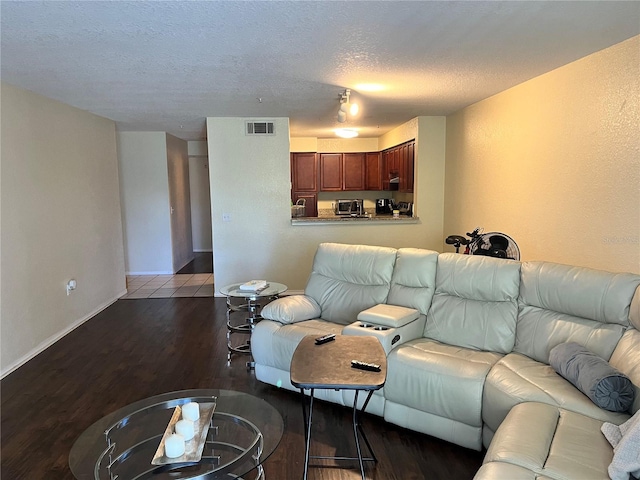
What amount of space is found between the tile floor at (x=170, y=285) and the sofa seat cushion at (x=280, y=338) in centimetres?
291

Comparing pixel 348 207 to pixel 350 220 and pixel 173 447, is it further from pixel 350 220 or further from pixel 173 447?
pixel 173 447

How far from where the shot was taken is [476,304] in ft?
9.27

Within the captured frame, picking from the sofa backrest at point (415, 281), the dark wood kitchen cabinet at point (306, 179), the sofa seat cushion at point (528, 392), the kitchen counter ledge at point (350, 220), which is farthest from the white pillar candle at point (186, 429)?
the dark wood kitchen cabinet at point (306, 179)

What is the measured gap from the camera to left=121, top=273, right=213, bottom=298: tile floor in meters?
5.89

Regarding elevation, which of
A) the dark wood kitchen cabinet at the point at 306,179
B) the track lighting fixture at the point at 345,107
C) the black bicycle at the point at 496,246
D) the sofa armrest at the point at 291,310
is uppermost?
the track lighting fixture at the point at 345,107

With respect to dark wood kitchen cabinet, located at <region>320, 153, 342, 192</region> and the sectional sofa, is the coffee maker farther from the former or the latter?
the sectional sofa

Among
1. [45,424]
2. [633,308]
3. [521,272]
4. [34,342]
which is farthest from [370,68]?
[34,342]

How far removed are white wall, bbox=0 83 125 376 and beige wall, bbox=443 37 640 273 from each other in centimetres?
459

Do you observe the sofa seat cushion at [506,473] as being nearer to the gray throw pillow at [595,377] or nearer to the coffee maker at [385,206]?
the gray throw pillow at [595,377]

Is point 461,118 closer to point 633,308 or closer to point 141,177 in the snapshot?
point 633,308

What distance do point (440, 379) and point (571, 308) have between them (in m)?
0.89

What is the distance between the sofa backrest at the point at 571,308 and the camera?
221cm

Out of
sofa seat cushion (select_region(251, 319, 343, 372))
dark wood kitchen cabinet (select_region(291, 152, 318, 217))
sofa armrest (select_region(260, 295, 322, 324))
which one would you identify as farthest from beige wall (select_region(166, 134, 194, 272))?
sofa seat cushion (select_region(251, 319, 343, 372))

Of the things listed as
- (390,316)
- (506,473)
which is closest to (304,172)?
(390,316)
